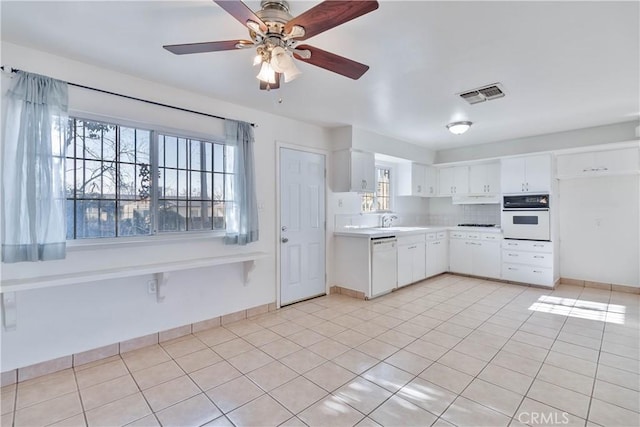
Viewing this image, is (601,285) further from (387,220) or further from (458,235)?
(387,220)

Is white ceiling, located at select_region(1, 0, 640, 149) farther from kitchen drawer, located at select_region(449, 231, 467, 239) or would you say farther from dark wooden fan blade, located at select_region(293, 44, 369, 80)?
kitchen drawer, located at select_region(449, 231, 467, 239)

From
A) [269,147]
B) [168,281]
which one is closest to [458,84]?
[269,147]

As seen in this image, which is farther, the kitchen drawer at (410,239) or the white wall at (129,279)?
the kitchen drawer at (410,239)

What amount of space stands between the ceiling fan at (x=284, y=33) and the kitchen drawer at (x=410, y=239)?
3.22m

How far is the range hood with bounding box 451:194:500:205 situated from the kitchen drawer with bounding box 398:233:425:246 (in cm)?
137

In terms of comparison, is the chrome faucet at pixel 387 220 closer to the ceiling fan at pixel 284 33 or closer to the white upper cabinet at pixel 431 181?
A: the white upper cabinet at pixel 431 181

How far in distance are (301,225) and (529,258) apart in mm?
3744

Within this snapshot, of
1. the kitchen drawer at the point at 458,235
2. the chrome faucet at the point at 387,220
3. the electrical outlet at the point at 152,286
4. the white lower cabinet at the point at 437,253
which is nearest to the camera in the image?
the electrical outlet at the point at 152,286

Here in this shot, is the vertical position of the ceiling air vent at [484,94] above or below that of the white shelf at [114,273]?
above

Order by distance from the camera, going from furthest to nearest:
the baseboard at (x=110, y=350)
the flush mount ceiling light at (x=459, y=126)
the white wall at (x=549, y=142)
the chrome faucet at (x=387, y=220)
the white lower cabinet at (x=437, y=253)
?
1. the chrome faucet at (x=387, y=220)
2. the white lower cabinet at (x=437, y=253)
3. the white wall at (x=549, y=142)
4. the flush mount ceiling light at (x=459, y=126)
5. the baseboard at (x=110, y=350)

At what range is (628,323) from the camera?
3316mm

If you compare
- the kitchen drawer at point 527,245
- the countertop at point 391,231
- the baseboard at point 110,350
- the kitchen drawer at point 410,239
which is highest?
the countertop at point 391,231

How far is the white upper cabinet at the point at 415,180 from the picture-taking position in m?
5.68

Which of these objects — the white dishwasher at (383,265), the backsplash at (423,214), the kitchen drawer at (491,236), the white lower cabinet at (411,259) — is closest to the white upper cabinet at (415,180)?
the backsplash at (423,214)
